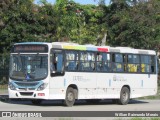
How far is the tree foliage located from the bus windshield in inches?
527

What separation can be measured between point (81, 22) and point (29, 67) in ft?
73.7

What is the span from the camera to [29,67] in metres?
26.4

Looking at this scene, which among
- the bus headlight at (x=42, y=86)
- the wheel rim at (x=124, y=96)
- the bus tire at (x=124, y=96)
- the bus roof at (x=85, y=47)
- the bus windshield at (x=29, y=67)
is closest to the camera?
the bus headlight at (x=42, y=86)

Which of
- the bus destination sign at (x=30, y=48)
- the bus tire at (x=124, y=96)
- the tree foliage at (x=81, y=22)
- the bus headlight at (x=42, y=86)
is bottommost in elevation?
the bus tire at (x=124, y=96)

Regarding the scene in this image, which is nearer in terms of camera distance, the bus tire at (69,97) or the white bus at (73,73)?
the white bus at (73,73)

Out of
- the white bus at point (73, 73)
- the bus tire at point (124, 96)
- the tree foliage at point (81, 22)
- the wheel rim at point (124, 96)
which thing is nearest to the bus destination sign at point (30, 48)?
the white bus at point (73, 73)

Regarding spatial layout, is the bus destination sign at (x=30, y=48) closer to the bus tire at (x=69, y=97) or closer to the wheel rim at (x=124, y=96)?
the bus tire at (x=69, y=97)

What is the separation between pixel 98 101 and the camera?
3127 centimetres

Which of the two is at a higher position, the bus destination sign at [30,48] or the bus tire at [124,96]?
the bus destination sign at [30,48]

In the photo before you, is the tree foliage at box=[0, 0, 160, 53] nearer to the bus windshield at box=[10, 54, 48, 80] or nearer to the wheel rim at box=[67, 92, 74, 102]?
the bus windshield at box=[10, 54, 48, 80]

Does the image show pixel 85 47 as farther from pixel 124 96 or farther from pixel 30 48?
pixel 124 96

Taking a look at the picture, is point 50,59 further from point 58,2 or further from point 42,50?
point 58,2

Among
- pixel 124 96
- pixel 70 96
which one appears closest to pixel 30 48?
pixel 70 96

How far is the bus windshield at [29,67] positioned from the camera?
26087mm
